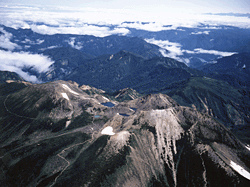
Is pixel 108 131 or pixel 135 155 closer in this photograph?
pixel 135 155

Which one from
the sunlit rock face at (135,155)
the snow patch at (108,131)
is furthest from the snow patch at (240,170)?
the snow patch at (108,131)

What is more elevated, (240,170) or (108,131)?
(240,170)

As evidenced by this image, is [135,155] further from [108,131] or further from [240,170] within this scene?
[240,170]

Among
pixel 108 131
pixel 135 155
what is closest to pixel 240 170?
pixel 135 155

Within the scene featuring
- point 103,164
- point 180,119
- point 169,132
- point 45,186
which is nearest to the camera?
point 45,186

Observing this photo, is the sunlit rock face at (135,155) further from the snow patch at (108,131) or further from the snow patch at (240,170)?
the snow patch at (240,170)

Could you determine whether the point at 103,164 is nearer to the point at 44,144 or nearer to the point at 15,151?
the point at 44,144

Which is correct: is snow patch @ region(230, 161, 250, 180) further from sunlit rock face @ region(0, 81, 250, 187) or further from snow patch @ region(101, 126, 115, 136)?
snow patch @ region(101, 126, 115, 136)

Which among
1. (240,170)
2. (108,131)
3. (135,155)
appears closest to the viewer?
(240,170)

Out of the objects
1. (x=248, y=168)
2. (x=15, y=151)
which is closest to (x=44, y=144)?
(x=15, y=151)

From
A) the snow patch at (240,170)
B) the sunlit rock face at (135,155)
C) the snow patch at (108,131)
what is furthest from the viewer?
the snow patch at (108,131)

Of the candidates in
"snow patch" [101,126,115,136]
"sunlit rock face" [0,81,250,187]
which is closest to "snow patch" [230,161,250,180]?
"sunlit rock face" [0,81,250,187]
